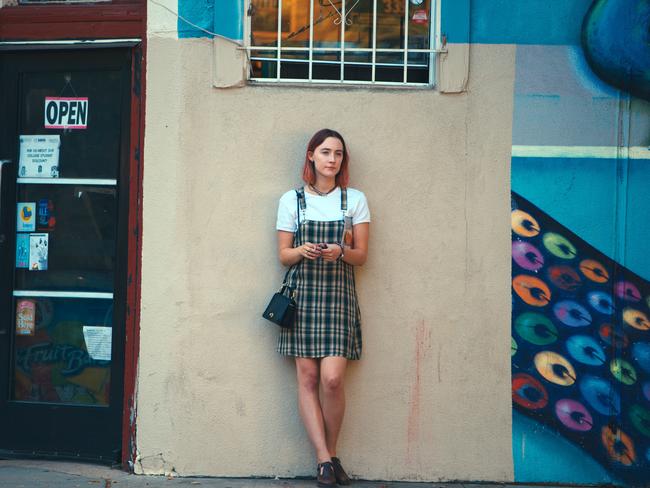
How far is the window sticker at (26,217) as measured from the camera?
5617 millimetres

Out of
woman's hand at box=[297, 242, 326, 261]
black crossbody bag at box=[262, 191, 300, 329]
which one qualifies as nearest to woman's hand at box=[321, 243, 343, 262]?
woman's hand at box=[297, 242, 326, 261]

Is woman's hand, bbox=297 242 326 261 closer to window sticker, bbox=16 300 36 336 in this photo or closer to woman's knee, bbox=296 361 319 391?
woman's knee, bbox=296 361 319 391

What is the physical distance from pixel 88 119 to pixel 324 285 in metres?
2.00

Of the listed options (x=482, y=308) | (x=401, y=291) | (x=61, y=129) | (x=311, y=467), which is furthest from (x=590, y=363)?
(x=61, y=129)

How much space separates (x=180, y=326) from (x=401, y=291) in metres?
1.43

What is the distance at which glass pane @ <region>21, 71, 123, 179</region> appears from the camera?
5.53 meters

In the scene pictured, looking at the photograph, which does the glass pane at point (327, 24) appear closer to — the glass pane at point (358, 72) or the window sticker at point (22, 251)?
the glass pane at point (358, 72)

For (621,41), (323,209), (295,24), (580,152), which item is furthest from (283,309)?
(621,41)

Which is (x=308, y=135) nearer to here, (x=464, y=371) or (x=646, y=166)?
(x=464, y=371)

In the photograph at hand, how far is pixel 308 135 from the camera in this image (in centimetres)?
530

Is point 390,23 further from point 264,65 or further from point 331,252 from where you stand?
point 331,252

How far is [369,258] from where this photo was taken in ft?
17.4

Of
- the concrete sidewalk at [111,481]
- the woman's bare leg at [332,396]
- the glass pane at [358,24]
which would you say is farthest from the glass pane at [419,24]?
the concrete sidewalk at [111,481]

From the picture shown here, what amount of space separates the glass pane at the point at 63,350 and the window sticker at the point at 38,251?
24 cm
